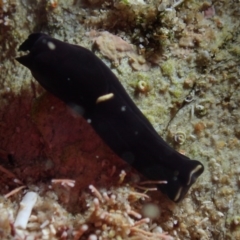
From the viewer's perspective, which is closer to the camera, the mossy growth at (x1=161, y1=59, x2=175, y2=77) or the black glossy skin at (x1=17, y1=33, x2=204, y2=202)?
the black glossy skin at (x1=17, y1=33, x2=204, y2=202)

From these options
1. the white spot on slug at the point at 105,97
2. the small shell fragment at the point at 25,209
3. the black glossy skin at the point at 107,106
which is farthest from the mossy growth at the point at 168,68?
the small shell fragment at the point at 25,209

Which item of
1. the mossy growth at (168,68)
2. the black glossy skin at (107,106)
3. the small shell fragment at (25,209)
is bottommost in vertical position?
the small shell fragment at (25,209)

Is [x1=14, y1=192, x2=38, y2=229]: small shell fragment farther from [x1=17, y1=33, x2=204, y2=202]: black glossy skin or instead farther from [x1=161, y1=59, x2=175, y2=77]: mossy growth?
[x1=161, y1=59, x2=175, y2=77]: mossy growth

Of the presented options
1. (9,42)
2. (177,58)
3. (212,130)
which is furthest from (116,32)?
(212,130)

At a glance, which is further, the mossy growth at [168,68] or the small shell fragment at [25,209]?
the mossy growth at [168,68]

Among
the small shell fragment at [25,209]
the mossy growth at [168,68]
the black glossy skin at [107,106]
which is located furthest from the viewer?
the mossy growth at [168,68]

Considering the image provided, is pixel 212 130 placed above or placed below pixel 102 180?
above

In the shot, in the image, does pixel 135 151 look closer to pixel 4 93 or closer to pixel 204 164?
pixel 204 164

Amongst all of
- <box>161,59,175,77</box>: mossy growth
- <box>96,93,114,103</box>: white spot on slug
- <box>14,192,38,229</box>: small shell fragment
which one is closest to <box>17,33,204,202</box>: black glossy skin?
<box>96,93,114,103</box>: white spot on slug

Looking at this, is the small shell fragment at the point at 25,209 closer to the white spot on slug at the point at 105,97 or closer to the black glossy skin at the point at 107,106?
the black glossy skin at the point at 107,106
